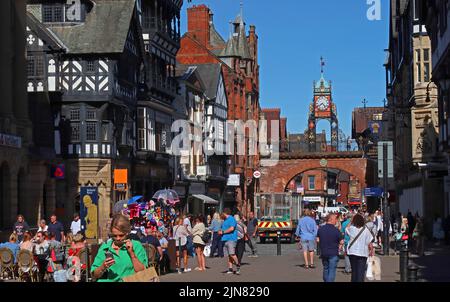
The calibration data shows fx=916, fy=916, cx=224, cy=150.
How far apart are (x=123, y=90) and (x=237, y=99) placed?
114 ft

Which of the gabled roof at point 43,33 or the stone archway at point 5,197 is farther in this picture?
the gabled roof at point 43,33

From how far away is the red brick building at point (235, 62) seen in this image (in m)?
74.1

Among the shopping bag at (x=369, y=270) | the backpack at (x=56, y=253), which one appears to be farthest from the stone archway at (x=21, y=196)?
the shopping bag at (x=369, y=270)

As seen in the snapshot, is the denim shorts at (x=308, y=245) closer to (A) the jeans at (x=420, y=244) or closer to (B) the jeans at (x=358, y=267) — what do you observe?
(A) the jeans at (x=420, y=244)

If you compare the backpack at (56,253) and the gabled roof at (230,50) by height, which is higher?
the gabled roof at (230,50)

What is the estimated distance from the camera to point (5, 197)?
3441 centimetres

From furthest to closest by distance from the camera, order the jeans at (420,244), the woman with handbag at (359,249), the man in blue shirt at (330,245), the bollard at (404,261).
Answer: the jeans at (420,244), the bollard at (404,261), the man in blue shirt at (330,245), the woman with handbag at (359,249)

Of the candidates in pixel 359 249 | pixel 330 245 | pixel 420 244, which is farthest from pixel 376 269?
pixel 420 244

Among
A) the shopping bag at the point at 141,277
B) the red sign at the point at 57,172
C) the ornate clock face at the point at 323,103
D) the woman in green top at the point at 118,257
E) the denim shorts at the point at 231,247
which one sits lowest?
the denim shorts at the point at 231,247

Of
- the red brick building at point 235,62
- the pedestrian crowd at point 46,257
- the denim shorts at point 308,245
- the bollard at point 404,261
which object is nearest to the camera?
the bollard at point 404,261

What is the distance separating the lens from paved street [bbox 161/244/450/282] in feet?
70.5

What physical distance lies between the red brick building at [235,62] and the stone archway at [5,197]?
129 ft
